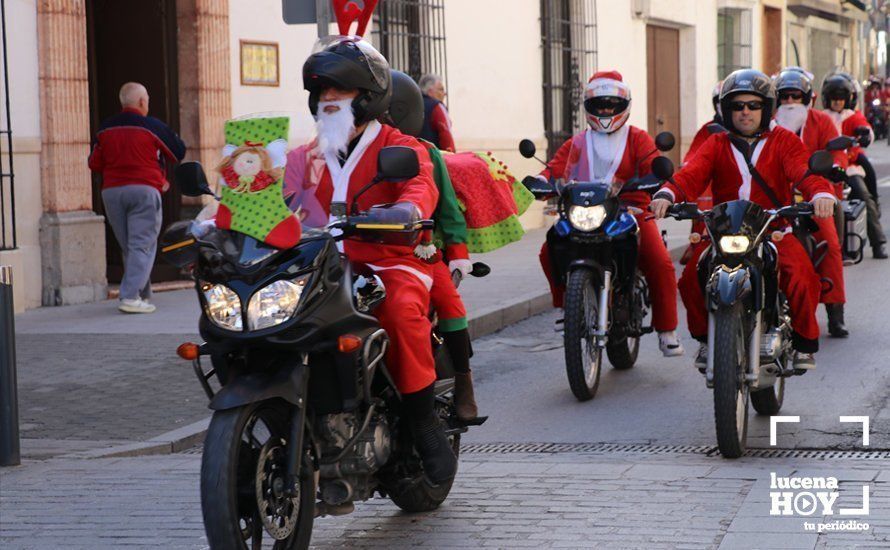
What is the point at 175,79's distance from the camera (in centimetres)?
1424

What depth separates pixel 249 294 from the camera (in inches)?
180

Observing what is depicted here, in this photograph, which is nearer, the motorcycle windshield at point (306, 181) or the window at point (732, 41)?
the motorcycle windshield at point (306, 181)

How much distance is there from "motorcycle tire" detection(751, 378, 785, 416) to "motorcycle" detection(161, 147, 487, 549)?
3.03m

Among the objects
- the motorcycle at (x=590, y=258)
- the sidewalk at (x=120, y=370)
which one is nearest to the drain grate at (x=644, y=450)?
the motorcycle at (x=590, y=258)

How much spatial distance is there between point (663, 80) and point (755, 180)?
747 inches

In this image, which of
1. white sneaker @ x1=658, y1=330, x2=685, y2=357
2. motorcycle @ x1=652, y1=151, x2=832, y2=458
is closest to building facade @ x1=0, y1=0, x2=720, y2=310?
white sneaker @ x1=658, y1=330, x2=685, y2=357

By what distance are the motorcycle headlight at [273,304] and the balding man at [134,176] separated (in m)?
7.68

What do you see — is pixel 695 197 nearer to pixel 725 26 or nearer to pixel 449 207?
pixel 449 207

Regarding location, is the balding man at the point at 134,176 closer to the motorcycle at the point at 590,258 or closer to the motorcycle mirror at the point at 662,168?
the motorcycle at the point at 590,258

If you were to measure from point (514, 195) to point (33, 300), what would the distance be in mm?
7292

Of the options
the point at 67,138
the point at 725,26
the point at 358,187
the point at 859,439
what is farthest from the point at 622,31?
the point at 358,187

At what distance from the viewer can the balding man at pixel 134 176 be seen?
12016 mm

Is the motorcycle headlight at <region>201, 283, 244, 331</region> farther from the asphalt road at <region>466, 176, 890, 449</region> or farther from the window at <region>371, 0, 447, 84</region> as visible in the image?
the window at <region>371, 0, 447, 84</region>

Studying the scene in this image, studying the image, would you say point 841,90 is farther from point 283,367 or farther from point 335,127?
point 283,367
